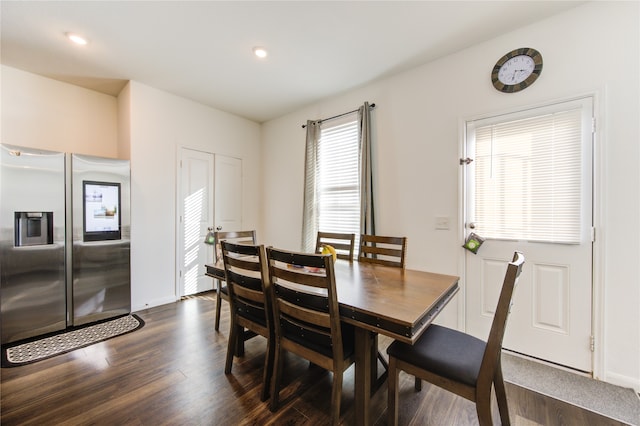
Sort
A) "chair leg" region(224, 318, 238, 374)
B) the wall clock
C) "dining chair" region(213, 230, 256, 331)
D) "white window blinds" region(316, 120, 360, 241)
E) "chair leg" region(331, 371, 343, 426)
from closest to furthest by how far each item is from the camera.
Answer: "chair leg" region(331, 371, 343, 426) < "chair leg" region(224, 318, 238, 374) < the wall clock < "dining chair" region(213, 230, 256, 331) < "white window blinds" region(316, 120, 360, 241)

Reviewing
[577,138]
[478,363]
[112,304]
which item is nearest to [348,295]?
[478,363]

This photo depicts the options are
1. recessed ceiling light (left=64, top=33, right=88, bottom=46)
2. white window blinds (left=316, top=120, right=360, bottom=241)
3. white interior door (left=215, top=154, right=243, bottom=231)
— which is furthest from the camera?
white interior door (left=215, top=154, right=243, bottom=231)

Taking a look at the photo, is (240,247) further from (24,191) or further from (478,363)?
(24,191)

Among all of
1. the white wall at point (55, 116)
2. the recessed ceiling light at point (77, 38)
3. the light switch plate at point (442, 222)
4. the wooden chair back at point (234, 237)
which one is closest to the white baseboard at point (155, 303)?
the wooden chair back at point (234, 237)

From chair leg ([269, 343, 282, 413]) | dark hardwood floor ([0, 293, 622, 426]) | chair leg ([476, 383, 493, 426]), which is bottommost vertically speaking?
dark hardwood floor ([0, 293, 622, 426])

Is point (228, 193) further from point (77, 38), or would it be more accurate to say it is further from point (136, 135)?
point (77, 38)

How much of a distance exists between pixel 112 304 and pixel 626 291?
4.70 m

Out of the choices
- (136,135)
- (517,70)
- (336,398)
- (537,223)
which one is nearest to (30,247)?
(136,135)

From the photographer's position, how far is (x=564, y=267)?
6.54 ft

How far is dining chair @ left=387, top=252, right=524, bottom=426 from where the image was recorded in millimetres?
1104

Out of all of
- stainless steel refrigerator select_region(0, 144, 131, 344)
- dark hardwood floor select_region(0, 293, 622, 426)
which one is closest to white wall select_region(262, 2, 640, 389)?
dark hardwood floor select_region(0, 293, 622, 426)

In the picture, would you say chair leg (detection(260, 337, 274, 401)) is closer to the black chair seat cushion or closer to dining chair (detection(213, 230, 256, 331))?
the black chair seat cushion

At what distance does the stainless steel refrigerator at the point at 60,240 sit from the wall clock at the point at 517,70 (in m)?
4.04

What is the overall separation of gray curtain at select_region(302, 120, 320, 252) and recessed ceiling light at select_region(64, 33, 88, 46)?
2442 millimetres
